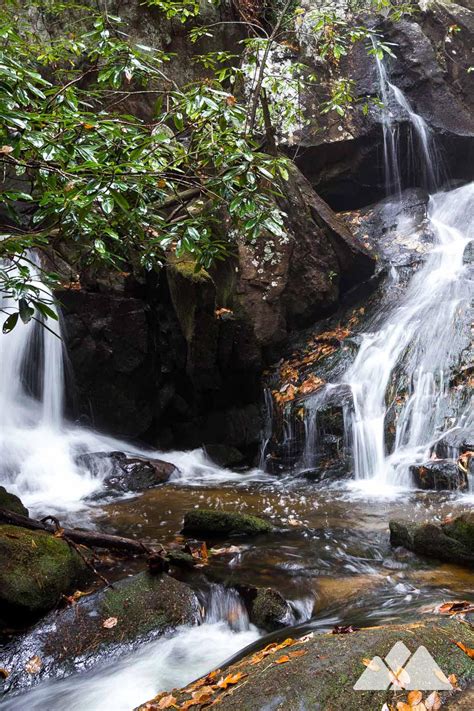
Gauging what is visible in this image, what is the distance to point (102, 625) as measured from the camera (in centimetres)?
344

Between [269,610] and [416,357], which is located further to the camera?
[416,357]

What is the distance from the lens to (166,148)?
423 centimetres

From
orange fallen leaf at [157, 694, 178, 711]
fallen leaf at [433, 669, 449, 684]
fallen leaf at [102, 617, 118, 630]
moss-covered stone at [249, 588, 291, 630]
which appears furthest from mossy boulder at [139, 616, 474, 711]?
fallen leaf at [102, 617, 118, 630]

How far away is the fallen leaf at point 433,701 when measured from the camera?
184 cm

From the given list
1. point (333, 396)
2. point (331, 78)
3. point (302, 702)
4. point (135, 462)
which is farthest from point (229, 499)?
point (331, 78)

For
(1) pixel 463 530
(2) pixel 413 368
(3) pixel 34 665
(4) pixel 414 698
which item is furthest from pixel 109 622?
(2) pixel 413 368

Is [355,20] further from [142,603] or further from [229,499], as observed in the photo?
[142,603]

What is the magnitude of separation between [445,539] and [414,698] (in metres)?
2.70

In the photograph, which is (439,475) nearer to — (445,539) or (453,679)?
(445,539)

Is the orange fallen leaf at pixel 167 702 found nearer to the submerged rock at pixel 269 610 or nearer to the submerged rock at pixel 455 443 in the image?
the submerged rock at pixel 269 610

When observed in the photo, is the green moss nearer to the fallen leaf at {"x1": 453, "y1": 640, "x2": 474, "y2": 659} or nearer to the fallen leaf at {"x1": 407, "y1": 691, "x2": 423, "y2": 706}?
the fallen leaf at {"x1": 453, "y1": 640, "x2": 474, "y2": 659}

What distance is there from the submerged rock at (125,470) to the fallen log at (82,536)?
309 centimetres

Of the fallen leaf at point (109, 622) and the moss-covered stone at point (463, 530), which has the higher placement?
the moss-covered stone at point (463, 530)

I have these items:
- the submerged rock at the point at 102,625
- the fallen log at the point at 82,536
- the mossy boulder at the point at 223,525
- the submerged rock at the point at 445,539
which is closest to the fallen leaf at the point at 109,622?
the submerged rock at the point at 102,625
